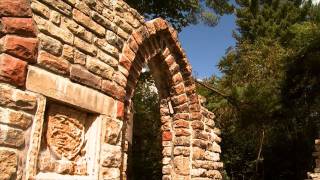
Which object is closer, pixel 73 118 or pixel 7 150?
pixel 7 150

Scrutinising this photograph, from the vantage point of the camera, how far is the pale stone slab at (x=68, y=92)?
293 cm

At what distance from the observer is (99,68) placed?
12.0ft

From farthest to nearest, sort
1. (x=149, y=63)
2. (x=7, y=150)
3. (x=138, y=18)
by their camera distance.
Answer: (x=149, y=63) < (x=138, y=18) < (x=7, y=150)

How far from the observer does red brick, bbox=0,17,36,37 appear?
2.77m

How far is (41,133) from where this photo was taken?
2.92 m

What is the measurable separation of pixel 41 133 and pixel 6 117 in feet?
1.16

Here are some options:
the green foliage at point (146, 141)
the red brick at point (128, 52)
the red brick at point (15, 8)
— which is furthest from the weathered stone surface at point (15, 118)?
the green foliage at point (146, 141)

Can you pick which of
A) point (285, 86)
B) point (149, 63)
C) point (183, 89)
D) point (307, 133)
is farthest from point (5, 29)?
point (307, 133)

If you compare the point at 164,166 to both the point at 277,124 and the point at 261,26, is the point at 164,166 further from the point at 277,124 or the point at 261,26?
the point at 261,26

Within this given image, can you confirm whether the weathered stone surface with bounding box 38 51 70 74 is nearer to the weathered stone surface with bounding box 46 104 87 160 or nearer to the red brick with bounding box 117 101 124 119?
the weathered stone surface with bounding box 46 104 87 160

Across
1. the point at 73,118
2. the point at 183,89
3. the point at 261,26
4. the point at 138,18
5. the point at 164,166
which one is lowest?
the point at 164,166

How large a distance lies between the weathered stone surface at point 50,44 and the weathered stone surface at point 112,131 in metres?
0.85

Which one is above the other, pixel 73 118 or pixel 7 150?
pixel 73 118

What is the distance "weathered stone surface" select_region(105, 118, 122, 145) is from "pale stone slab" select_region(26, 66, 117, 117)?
0.08m
